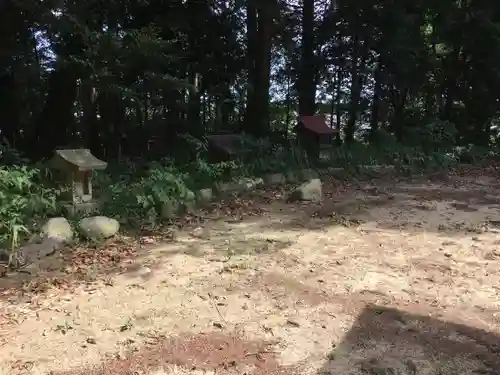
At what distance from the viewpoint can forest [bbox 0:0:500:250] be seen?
658 centimetres

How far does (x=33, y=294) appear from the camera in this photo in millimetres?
3354

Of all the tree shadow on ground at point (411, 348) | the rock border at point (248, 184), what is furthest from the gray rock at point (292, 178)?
the tree shadow on ground at point (411, 348)

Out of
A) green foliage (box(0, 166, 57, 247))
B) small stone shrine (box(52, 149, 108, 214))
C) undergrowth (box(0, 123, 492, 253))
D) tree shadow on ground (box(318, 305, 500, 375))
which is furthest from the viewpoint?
small stone shrine (box(52, 149, 108, 214))

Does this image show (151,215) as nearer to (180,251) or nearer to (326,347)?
(180,251)

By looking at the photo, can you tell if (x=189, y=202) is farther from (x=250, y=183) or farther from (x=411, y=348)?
(x=411, y=348)

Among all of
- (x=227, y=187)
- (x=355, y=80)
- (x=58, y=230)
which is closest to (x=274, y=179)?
(x=227, y=187)

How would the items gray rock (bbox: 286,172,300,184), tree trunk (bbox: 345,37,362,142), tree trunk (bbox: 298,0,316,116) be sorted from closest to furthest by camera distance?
1. gray rock (bbox: 286,172,300,184)
2. tree trunk (bbox: 345,37,362,142)
3. tree trunk (bbox: 298,0,316,116)

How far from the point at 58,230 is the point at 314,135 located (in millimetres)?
4733

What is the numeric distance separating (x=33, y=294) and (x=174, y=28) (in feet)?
20.1

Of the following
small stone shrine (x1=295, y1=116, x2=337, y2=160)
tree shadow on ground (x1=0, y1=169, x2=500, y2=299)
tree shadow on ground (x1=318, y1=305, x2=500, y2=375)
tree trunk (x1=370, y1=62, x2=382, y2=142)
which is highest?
tree trunk (x1=370, y1=62, x2=382, y2=142)

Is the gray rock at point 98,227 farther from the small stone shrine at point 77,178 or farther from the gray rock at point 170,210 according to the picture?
the gray rock at point 170,210

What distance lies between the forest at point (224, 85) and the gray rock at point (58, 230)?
0.24 meters

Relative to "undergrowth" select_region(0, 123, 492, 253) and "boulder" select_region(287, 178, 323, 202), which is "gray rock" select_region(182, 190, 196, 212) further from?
"boulder" select_region(287, 178, 323, 202)

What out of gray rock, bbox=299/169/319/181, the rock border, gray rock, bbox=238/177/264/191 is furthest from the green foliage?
gray rock, bbox=299/169/319/181
